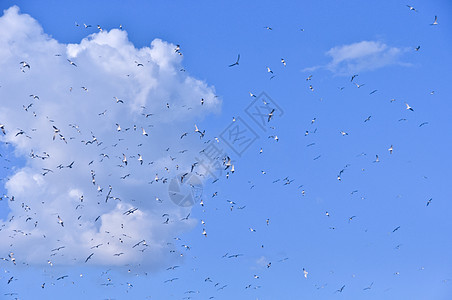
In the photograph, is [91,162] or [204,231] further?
[91,162]

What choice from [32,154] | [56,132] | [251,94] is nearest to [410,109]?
[251,94]

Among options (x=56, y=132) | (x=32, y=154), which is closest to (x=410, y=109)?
(x=56, y=132)

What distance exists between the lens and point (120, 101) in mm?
77438

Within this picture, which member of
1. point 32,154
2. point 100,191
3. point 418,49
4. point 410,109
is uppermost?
point 32,154

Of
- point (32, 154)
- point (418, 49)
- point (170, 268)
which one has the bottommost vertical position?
point (418, 49)

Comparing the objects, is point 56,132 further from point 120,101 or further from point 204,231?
point 204,231

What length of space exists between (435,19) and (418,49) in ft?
12.8

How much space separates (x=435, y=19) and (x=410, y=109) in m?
11.0

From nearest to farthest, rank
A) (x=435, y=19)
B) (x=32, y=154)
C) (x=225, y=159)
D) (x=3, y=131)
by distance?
(x=435, y=19) < (x=3, y=131) < (x=225, y=159) < (x=32, y=154)

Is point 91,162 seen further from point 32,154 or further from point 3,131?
point 3,131

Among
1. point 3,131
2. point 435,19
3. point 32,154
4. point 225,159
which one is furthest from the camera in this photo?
point 32,154

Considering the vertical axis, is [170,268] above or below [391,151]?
above

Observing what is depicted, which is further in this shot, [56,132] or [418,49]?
[56,132]

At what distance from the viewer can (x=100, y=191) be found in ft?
256
